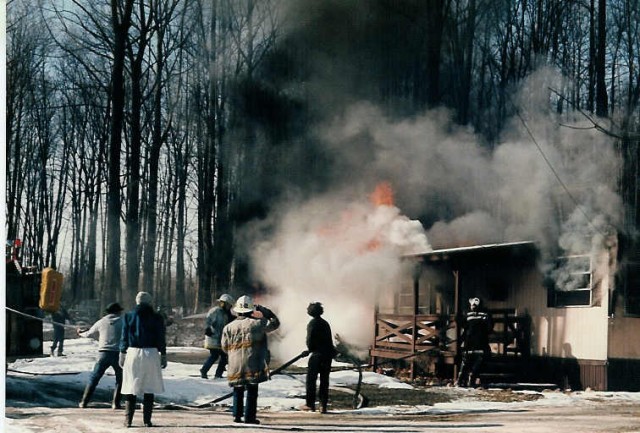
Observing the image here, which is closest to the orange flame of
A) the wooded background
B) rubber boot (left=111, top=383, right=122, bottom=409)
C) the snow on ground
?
the wooded background

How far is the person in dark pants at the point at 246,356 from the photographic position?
40.6 ft

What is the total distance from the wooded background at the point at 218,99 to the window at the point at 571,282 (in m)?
0.89

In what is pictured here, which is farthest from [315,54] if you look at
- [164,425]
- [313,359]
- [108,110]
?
[164,425]

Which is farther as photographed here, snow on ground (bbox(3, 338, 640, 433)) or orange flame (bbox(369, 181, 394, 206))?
orange flame (bbox(369, 181, 394, 206))

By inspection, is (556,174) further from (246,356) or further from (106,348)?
(106,348)

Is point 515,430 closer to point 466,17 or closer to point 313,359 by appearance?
point 313,359

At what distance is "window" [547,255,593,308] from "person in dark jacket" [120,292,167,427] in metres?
8.54

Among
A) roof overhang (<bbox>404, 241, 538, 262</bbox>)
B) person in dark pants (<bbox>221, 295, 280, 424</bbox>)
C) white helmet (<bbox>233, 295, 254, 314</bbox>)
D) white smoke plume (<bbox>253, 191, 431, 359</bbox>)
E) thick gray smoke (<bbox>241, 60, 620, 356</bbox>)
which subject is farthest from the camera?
white smoke plume (<bbox>253, 191, 431, 359</bbox>)

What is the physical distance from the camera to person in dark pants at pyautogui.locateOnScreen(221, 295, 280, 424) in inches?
487

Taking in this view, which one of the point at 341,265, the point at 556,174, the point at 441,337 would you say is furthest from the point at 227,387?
the point at 556,174

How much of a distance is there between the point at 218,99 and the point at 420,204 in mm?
5039

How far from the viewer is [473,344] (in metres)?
17.9

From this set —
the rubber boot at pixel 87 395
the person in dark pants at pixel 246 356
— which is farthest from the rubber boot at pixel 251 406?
the rubber boot at pixel 87 395

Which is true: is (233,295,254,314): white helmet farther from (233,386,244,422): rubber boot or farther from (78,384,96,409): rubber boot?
(78,384,96,409): rubber boot
